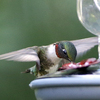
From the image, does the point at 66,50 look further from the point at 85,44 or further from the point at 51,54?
the point at 51,54

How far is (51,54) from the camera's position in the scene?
7.81ft

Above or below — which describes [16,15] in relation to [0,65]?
above

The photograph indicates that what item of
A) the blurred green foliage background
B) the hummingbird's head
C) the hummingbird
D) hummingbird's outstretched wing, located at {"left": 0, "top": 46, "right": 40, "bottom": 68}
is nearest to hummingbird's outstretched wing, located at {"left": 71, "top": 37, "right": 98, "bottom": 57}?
the hummingbird

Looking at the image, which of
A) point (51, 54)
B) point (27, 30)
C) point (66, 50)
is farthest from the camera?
point (27, 30)

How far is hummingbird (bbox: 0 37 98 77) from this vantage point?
6.95 feet

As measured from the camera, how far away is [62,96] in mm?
1104

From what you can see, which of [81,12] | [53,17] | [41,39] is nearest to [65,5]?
[53,17]

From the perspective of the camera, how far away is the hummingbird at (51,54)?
2.12m

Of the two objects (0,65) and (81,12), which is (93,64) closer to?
(81,12)

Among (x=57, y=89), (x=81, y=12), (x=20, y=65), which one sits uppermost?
(x=81, y=12)

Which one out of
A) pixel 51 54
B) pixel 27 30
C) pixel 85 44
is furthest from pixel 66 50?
pixel 27 30

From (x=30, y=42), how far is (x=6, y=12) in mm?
675

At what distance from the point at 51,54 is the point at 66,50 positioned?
0.27 metres

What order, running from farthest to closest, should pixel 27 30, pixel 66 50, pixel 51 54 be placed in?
pixel 27 30 < pixel 51 54 < pixel 66 50
